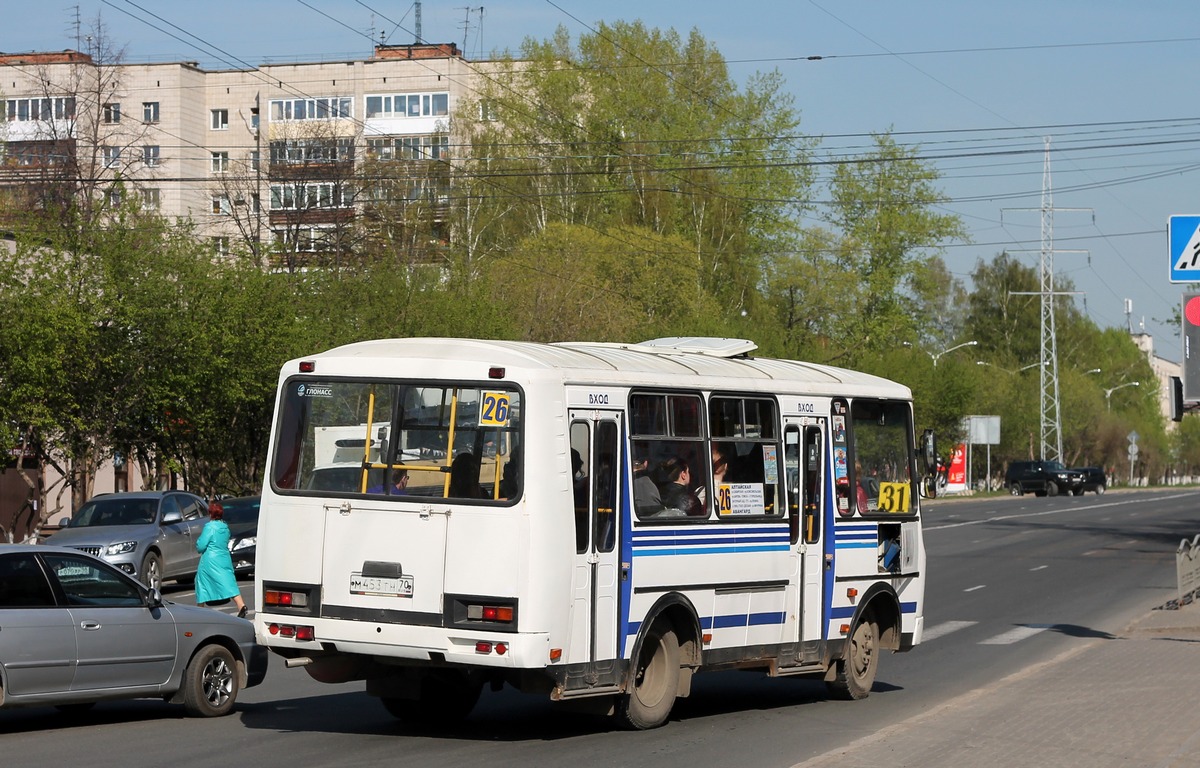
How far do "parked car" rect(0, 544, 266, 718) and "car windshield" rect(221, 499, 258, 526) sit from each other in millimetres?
17184

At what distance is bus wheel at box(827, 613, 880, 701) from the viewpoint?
13.6m

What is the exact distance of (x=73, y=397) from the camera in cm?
3147

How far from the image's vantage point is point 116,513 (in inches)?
1024

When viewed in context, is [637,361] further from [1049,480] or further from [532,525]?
[1049,480]

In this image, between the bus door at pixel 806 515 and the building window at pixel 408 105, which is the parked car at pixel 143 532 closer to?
the bus door at pixel 806 515

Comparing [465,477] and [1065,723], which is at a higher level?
[465,477]

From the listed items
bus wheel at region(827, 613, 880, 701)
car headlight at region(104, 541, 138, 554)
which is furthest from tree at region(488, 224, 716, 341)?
bus wheel at region(827, 613, 880, 701)

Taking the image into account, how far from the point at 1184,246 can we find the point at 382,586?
9.12 m

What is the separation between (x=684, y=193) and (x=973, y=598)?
1846 inches

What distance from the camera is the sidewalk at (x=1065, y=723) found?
31.9 feet

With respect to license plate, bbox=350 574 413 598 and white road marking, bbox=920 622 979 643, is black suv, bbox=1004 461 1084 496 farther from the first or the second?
license plate, bbox=350 574 413 598

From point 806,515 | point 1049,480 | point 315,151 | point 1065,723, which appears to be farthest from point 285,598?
point 1049,480

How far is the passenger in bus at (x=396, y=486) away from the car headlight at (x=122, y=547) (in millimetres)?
14658

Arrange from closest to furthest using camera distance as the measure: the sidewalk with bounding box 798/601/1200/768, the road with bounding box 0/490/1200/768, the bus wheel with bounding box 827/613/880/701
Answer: the sidewalk with bounding box 798/601/1200/768 < the road with bounding box 0/490/1200/768 < the bus wheel with bounding box 827/613/880/701
